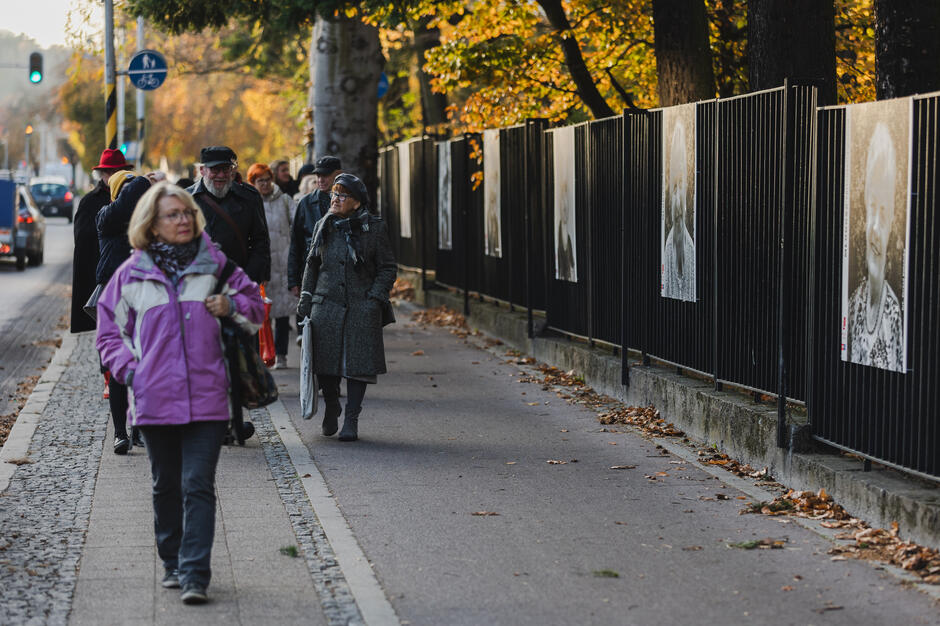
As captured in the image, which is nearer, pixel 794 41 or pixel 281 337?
pixel 794 41

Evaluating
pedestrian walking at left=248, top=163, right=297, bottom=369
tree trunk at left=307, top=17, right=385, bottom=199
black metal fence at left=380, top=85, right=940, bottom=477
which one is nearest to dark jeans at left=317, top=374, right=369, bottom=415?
black metal fence at left=380, top=85, right=940, bottom=477

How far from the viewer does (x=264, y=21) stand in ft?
72.1

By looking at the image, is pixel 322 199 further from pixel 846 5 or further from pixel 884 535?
pixel 846 5

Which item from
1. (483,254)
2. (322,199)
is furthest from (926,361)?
(483,254)

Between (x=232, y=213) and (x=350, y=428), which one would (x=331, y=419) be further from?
(x=232, y=213)

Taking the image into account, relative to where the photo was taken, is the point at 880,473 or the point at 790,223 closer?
the point at 880,473

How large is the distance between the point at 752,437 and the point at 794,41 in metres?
4.14

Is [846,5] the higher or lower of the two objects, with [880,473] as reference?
higher

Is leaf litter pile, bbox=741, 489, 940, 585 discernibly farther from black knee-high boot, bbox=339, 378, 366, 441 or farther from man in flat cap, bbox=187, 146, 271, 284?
man in flat cap, bbox=187, 146, 271, 284

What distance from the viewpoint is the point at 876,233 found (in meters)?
7.31

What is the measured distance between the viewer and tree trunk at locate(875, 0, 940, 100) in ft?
33.9

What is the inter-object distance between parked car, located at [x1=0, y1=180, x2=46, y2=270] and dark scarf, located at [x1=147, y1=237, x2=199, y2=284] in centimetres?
2532

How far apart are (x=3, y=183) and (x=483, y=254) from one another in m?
15.7

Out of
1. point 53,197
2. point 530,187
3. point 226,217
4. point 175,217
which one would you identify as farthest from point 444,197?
point 53,197
